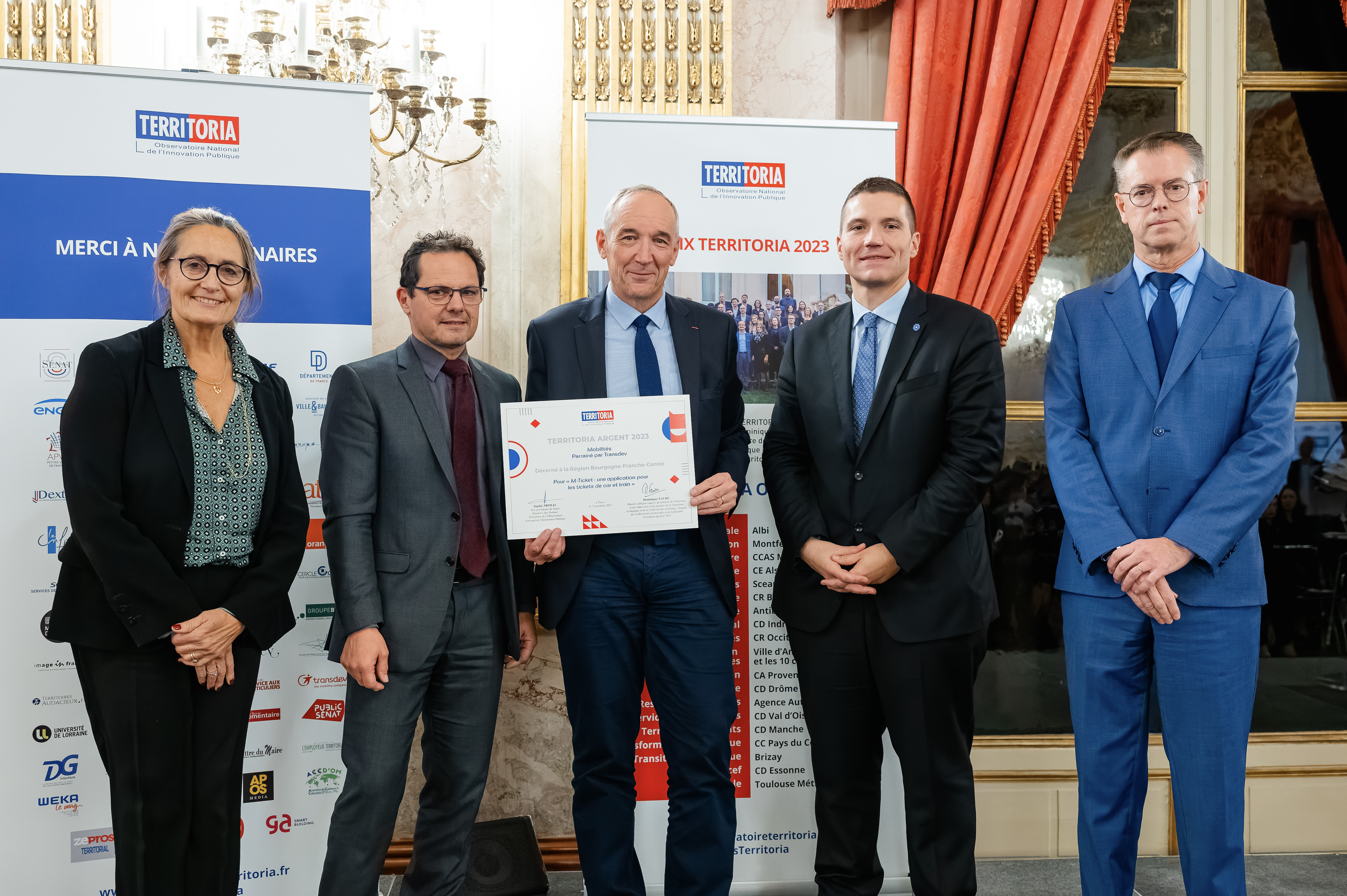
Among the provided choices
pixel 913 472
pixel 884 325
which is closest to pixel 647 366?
pixel 884 325

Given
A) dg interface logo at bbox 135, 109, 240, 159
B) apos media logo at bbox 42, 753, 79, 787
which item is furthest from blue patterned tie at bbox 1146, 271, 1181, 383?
apos media logo at bbox 42, 753, 79, 787

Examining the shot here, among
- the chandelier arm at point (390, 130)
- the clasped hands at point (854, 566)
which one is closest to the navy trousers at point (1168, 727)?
the clasped hands at point (854, 566)

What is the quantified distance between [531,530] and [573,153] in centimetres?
153

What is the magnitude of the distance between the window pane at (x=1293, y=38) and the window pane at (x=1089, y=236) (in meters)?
0.35

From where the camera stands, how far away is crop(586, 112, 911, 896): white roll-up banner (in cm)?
265

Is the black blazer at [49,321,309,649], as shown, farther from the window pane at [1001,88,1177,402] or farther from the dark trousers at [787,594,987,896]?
the window pane at [1001,88,1177,402]

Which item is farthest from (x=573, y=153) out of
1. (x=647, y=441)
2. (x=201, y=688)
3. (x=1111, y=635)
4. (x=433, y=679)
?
(x=1111, y=635)

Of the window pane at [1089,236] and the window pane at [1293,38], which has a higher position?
the window pane at [1293,38]

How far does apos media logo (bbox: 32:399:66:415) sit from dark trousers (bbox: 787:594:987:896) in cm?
207

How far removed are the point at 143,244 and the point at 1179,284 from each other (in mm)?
2772

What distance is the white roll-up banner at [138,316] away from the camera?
226 cm

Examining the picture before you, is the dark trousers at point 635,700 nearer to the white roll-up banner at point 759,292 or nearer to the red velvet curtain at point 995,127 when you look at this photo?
the white roll-up banner at point 759,292

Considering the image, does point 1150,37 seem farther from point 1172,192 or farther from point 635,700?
point 635,700

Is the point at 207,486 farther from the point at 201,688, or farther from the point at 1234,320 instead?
the point at 1234,320
